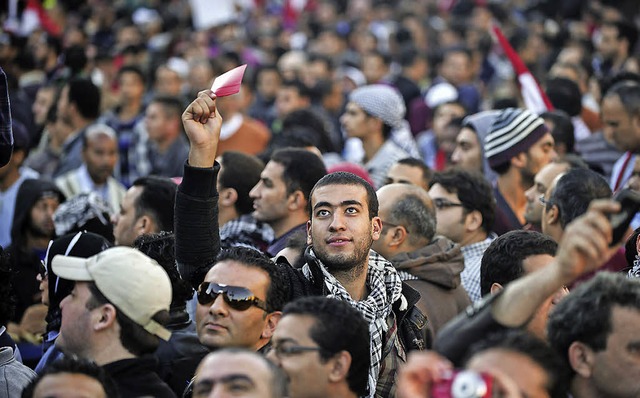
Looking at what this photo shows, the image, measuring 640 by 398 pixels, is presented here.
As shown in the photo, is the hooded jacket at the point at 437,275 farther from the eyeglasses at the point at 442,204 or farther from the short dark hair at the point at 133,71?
the short dark hair at the point at 133,71

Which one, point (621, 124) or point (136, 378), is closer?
point (136, 378)

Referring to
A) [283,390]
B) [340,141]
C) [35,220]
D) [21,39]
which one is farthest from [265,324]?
[21,39]

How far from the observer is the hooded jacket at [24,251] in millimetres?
7512

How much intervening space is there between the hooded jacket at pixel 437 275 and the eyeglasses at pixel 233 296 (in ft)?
3.99

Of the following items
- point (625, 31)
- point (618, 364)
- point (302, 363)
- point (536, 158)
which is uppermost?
A: point (618, 364)

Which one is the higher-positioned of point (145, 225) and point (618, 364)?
point (618, 364)

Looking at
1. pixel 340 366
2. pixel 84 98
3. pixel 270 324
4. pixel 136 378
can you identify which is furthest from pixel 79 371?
pixel 84 98

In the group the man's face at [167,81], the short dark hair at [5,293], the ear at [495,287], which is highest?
the ear at [495,287]

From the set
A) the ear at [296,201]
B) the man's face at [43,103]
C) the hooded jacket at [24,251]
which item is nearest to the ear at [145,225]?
the ear at [296,201]

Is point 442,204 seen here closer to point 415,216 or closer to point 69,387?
point 415,216

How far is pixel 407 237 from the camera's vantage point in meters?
6.41

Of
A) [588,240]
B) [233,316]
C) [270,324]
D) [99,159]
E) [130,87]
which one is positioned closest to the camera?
[588,240]

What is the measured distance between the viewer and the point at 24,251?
7734mm

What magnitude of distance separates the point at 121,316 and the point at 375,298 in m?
1.32
